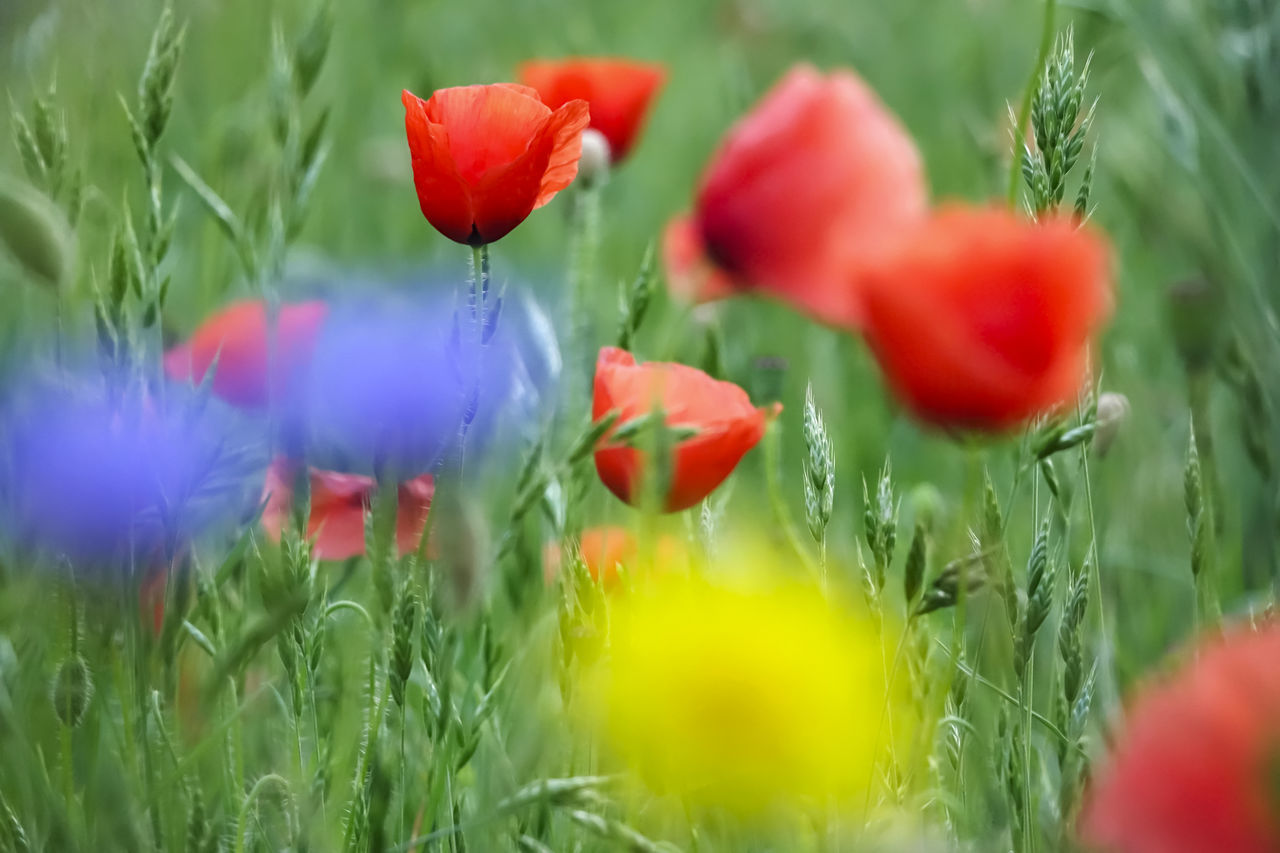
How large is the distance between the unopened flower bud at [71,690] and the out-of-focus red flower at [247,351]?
0.80 ft

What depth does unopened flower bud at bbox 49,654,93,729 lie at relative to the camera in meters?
0.52

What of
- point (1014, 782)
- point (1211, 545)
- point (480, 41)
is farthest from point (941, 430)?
point (480, 41)

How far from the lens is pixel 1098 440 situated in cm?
72

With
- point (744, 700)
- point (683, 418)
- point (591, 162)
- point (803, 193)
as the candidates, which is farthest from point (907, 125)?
point (744, 700)

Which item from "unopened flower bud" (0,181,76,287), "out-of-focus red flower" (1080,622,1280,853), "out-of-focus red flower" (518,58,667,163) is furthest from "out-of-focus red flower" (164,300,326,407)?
"out-of-focus red flower" (1080,622,1280,853)

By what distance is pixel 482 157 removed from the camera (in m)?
0.54

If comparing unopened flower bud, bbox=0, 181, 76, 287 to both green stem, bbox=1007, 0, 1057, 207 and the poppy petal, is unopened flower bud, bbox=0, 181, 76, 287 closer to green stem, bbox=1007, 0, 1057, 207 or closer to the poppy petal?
the poppy petal

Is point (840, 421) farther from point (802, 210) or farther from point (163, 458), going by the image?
point (163, 458)

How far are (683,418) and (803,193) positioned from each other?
482 millimetres

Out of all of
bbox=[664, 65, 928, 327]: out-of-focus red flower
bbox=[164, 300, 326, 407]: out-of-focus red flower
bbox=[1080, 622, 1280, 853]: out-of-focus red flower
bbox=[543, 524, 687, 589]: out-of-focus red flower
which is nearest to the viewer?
bbox=[1080, 622, 1280, 853]: out-of-focus red flower

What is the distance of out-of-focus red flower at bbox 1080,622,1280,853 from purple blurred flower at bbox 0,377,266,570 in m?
0.39

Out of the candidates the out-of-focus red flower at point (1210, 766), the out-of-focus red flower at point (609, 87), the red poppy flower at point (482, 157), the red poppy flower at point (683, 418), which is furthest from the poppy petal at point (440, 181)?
the out-of-focus red flower at point (609, 87)

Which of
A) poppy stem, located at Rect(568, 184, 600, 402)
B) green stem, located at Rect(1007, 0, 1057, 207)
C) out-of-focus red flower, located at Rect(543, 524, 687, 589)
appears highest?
green stem, located at Rect(1007, 0, 1057, 207)

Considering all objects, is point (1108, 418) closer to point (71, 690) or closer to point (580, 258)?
point (580, 258)
